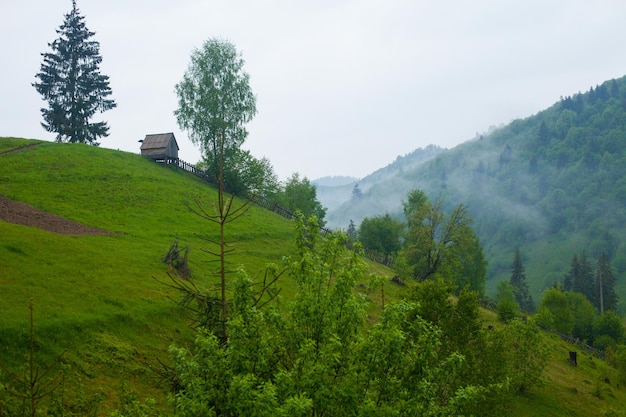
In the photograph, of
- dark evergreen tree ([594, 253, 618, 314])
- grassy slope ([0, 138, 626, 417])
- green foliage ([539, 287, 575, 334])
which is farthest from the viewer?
dark evergreen tree ([594, 253, 618, 314])

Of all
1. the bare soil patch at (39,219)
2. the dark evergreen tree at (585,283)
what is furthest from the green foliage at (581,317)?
the bare soil patch at (39,219)

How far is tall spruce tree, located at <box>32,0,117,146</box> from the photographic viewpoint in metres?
70.1

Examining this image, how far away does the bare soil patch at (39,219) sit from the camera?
108 feet

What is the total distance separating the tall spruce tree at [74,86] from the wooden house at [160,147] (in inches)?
473

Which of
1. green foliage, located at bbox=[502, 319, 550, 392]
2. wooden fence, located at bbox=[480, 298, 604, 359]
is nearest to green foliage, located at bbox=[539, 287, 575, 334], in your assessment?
wooden fence, located at bbox=[480, 298, 604, 359]

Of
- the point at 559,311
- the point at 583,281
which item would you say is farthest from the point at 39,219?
the point at 583,281

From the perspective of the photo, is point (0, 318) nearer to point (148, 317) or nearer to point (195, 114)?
point (148, 317)

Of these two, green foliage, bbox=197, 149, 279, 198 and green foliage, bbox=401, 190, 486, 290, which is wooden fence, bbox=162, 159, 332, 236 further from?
green foliage, bbox=401, 190, 486, 290

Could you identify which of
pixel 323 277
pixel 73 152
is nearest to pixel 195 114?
pixel 73 152

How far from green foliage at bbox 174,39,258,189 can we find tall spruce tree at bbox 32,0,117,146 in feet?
57.6

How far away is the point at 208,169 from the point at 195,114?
319 inches

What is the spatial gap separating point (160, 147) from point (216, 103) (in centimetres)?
1069

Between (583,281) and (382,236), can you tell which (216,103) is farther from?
(583,281)

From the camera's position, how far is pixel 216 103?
63.9 meters
